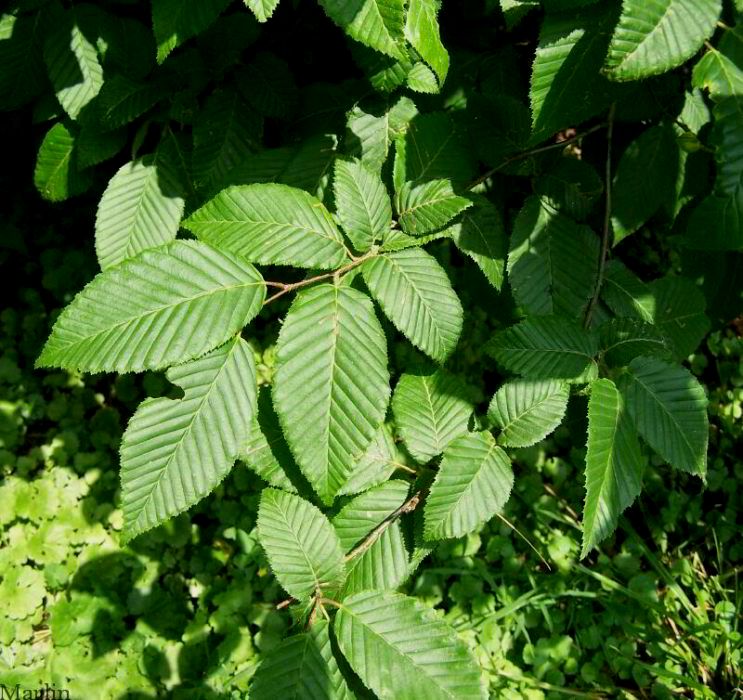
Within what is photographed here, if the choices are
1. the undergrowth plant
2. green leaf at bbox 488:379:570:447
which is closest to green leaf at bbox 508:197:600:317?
the undergrowth plant

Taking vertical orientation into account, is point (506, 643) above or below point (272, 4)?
below

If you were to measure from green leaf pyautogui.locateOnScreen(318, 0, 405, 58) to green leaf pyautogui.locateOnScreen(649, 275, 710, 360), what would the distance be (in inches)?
33.3

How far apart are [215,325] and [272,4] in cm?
52

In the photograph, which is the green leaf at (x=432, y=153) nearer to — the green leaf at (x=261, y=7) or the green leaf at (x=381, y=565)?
the green leaf at (x=261, y=7)

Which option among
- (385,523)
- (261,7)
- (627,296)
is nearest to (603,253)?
(627,296)

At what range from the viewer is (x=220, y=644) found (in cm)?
234

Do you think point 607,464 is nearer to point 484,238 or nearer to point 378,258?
point 378,258

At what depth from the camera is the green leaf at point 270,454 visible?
123 centimetres

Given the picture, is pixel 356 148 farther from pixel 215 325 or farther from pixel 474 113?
pixel 215 325

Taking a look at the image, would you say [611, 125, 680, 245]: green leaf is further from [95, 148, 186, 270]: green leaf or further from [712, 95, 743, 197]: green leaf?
[95, 148, 186, 270]: green leaf

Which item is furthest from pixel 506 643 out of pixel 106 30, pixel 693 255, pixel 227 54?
pixel 106 30

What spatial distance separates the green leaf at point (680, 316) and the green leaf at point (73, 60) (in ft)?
4.73

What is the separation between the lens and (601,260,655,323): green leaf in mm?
1518

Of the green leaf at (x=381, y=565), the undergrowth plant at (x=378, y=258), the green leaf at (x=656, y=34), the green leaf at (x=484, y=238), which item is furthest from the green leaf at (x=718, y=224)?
the green leaf at (x=381, y=565)
